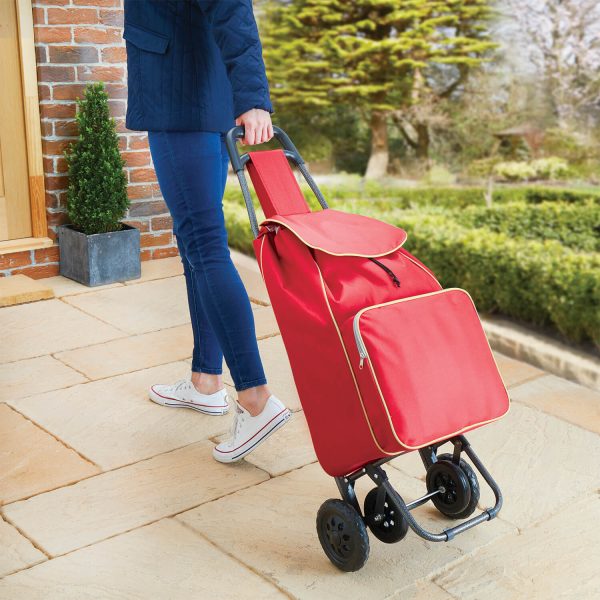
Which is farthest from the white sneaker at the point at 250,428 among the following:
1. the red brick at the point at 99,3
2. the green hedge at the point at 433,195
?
the green hedge at the point at 433,195

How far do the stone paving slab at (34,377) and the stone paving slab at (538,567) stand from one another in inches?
64.1

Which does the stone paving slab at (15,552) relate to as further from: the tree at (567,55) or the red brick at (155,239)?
the tree at (567,55)

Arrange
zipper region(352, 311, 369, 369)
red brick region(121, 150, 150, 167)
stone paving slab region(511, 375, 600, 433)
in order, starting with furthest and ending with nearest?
red brick region(121, 150, 150, 167), stone paving slab region(511, 375, 600, 433), zipper region(352, 311, 369, 369)

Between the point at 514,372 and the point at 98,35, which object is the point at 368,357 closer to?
the point at 514,372

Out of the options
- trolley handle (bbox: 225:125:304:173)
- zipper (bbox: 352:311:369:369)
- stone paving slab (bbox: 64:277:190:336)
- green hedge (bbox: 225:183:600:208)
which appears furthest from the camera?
green hedge (bbox: 225:183:600:208)

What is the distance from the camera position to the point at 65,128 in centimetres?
434

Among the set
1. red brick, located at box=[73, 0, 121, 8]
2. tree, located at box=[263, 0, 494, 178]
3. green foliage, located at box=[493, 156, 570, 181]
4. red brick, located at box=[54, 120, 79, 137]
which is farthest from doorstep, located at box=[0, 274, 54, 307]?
tree, located at box=[263, 0, 494, 178]

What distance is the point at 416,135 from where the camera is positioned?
409 inches

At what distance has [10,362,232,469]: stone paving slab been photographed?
2.65 meters

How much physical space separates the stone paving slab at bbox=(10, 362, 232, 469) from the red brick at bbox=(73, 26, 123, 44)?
6.46 feet

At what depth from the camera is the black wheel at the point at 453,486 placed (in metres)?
2.15

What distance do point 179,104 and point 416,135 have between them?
8.25 metres

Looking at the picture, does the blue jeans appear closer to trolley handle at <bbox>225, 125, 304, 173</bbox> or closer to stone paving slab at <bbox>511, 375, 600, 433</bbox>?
trolley handle at <bbox>225, 125, 304, 173</bbox>

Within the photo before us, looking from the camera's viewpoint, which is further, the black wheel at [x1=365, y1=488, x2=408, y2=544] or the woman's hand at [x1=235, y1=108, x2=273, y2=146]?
the woman's hand at [x1=235, y1=108, x2=273, y2=146]
